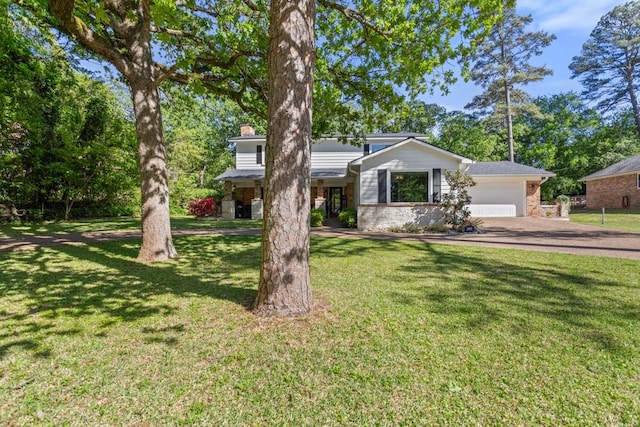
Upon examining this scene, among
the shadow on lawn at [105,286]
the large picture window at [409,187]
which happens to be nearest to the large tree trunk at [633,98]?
the large picture window at [409,187]

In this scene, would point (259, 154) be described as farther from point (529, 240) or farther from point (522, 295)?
point (522, 295)

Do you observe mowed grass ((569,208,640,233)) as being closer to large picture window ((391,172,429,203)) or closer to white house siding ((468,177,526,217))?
white house siding ((468,177,526,217))

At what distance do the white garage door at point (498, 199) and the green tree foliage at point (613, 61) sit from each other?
22.2 meters

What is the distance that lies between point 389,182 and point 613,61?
3449cm

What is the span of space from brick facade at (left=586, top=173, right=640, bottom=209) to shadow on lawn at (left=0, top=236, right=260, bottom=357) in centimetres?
2927

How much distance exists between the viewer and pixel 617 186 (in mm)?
24203

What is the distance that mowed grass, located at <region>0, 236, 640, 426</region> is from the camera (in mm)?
2193

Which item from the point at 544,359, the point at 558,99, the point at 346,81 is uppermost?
the point at 558,99

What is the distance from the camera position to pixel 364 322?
12.2 feet

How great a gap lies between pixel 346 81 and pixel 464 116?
32.3 m

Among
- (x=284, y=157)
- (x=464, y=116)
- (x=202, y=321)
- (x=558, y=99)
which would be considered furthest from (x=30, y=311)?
(x=558, y=99)

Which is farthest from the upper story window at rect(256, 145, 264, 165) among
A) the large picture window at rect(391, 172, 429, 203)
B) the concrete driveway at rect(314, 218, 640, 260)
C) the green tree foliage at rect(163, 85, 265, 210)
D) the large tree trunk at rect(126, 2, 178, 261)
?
the large tree trunk at rect(126, 2, 178, 261)

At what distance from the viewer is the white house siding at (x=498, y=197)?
2006 cm

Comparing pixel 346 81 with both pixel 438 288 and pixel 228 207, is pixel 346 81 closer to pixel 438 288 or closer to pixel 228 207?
pixel 438 288
